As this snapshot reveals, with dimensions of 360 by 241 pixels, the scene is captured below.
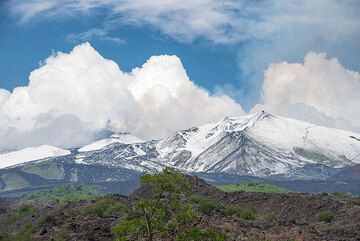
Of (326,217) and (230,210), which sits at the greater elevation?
(230,210)

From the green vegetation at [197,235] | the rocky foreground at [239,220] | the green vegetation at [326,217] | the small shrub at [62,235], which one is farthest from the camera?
the green vegetation at [326,217]

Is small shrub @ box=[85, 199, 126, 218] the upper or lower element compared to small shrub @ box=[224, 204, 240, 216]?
upper

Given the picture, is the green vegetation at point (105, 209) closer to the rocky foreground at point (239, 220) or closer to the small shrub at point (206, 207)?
the rocky foreground at point (239, 220)

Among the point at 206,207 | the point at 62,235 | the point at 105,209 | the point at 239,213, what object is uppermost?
the point at 105,209

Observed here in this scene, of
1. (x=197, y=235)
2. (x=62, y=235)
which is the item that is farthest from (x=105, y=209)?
(x=197, y=235)

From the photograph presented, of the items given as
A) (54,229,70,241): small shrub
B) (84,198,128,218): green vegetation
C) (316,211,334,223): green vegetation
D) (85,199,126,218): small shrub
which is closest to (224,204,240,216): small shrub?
(316,211,334,223): green vegetation

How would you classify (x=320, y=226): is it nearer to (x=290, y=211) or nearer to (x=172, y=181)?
(x=290, y=211)

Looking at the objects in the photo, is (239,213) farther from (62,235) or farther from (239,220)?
(62,235)

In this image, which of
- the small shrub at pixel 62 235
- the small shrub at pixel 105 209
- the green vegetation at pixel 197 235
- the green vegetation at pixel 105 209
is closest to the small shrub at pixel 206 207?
the green vegetation at pixel 105 209

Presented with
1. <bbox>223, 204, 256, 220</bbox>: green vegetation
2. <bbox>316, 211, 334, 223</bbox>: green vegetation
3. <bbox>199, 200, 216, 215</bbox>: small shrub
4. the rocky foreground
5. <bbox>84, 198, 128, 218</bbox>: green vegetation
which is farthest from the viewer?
<bbox>84, 198, 128, 218</bbox>: green vegetation

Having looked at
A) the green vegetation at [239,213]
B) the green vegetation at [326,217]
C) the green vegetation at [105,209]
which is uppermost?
the green vegetation at [105,209]

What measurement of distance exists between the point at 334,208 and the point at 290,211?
7.96 meters

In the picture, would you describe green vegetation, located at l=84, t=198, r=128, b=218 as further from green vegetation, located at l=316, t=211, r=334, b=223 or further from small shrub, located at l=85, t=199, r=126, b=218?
green vegetation, located at l=316, t=211, r=334, b=223

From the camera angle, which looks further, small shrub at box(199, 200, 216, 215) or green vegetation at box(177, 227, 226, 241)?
small shrub at box(199, 200, 216, 215)
